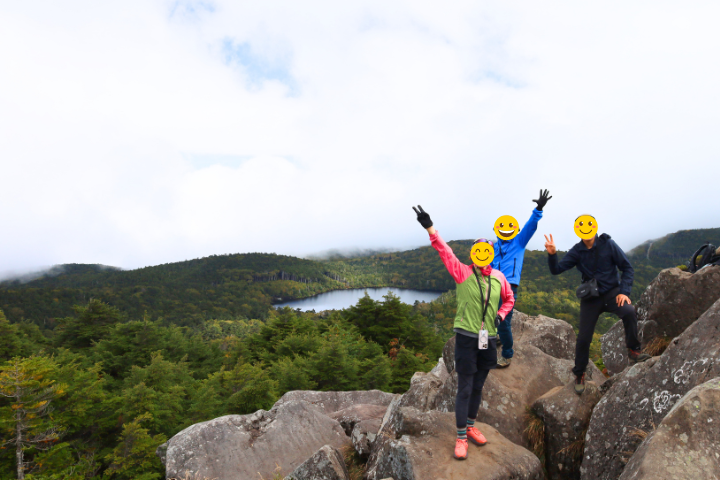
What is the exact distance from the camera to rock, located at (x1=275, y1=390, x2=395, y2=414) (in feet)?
39.6

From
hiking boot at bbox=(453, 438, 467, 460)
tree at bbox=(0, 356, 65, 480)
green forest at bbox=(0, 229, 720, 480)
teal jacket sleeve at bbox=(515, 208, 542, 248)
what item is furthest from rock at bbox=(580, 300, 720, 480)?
tree at bbox=(0, 356, 65, 480)

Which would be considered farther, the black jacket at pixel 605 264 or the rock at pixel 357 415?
the rock at pixel 357 415

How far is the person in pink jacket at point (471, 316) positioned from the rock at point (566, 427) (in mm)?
1819

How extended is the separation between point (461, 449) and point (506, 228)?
356cm

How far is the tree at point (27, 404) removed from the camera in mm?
15070

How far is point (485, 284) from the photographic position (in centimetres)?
496

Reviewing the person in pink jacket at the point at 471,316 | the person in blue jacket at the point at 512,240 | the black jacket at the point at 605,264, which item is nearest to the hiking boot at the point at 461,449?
the person in pink jacket at the point at 471,316

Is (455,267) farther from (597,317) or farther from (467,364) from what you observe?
(597,317)

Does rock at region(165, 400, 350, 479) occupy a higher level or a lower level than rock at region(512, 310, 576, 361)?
lower

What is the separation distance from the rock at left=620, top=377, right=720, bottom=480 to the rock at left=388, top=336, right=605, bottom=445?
3070mm

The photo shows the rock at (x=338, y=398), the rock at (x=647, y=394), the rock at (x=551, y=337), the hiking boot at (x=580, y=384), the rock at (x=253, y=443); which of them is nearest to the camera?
the rock at (x=647, y=394)

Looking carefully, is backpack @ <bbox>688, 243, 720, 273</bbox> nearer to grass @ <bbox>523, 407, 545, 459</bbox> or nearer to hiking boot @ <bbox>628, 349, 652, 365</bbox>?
hiking boot @ <bbox>628, 349, 652, 365</bbox>

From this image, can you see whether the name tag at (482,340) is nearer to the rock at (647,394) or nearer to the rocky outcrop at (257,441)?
the rock at (647,394)

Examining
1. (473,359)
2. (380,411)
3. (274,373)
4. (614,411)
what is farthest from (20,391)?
(614,411)
